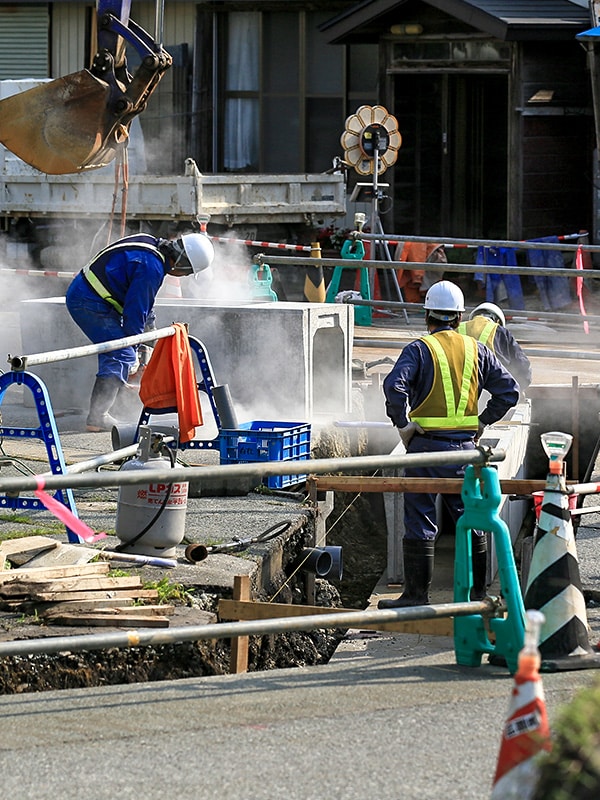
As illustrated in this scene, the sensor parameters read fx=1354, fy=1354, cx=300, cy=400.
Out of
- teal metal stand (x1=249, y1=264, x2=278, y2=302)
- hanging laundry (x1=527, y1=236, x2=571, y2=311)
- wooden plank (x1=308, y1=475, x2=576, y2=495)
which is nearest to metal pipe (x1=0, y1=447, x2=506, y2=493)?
wooden plank (x1=308, y1=475, x2=576, y2=495)

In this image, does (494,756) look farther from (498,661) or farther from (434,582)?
(434,582)

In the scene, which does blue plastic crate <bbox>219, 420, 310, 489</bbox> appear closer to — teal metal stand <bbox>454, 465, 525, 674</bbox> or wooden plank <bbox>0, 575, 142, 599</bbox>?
wooden plank <bbox>0, 575, 142, 599</bbox>

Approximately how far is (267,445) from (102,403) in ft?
7.40

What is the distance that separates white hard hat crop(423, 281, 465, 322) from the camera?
741 centimetres

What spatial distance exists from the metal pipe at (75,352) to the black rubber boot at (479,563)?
2382 millimetres

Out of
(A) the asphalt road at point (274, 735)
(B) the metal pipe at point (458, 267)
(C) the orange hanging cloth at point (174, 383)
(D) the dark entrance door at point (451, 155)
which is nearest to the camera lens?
(A) the asphalt road at point (274, 735)

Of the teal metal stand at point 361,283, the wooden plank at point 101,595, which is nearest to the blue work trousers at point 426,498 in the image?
the wooden plank at point 101,595

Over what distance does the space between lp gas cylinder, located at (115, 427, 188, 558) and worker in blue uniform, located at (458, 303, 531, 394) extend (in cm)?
277

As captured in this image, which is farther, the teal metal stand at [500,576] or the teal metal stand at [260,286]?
the teal metal stand at [260,286]

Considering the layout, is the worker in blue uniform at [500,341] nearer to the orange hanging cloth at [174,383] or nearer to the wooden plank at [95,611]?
the orange hanging cloth at [174,383]

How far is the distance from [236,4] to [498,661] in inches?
816

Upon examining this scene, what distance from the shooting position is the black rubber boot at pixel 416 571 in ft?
23.7

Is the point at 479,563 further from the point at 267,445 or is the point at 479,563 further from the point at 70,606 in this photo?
the point at 70,606

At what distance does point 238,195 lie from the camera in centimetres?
2028
